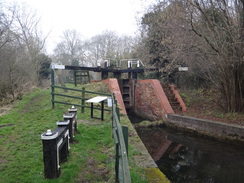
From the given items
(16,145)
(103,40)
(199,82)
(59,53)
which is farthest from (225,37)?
(59,53)

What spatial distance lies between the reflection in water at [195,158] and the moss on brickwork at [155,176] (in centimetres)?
168

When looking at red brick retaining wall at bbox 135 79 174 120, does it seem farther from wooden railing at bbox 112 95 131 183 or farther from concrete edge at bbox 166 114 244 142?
wooden railing at bbox 112 95 131 183

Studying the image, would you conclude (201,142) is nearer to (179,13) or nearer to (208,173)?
(208,173)

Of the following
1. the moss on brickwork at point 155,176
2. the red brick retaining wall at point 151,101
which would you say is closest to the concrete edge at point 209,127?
the red brick retaining wall at point 151,101

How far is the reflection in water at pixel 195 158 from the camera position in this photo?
5.34 meters

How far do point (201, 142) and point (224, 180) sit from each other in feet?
10.7

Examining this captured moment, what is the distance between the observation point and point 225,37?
8672 millimetres

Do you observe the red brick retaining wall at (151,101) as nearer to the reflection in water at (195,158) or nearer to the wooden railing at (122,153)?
the reflection in water at (195,158)

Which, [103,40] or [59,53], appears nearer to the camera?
[103,40]

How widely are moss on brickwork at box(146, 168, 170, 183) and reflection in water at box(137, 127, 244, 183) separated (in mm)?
1675

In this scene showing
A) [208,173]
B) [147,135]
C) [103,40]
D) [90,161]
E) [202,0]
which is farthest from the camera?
[103,40]

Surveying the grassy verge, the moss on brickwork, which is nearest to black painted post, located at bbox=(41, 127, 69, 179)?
the grassy verge

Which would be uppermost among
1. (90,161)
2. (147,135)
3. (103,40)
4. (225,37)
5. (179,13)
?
(103,40)

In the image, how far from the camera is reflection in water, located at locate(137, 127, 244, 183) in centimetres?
534
